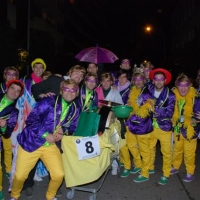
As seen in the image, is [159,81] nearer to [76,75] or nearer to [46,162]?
[76,75]

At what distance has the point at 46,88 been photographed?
466 cm

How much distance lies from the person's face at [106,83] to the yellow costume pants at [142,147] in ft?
3.19

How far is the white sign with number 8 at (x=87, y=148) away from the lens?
13.2 feet

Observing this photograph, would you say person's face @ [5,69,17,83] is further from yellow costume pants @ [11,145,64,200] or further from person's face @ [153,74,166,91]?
person's face @ [153,74,166,91]

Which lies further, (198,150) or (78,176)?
(198,150)

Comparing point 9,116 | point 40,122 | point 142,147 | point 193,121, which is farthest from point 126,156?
point 9,116

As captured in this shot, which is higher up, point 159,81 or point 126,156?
point 159,81

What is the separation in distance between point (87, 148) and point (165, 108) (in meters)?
1.72

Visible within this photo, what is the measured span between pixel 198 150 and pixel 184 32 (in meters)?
29.8

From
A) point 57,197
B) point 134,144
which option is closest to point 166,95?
point 134,144

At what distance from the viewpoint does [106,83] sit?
549cm

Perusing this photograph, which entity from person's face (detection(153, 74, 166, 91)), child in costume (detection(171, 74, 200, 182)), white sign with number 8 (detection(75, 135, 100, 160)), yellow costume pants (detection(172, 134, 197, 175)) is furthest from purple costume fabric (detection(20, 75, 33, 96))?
yellow costume pants (detection(172, 134, 197, 175))

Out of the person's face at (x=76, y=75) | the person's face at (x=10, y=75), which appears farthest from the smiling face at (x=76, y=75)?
the person's face at (x=10, y=75)

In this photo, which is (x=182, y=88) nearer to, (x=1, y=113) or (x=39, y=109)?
(x=39, y=109)
